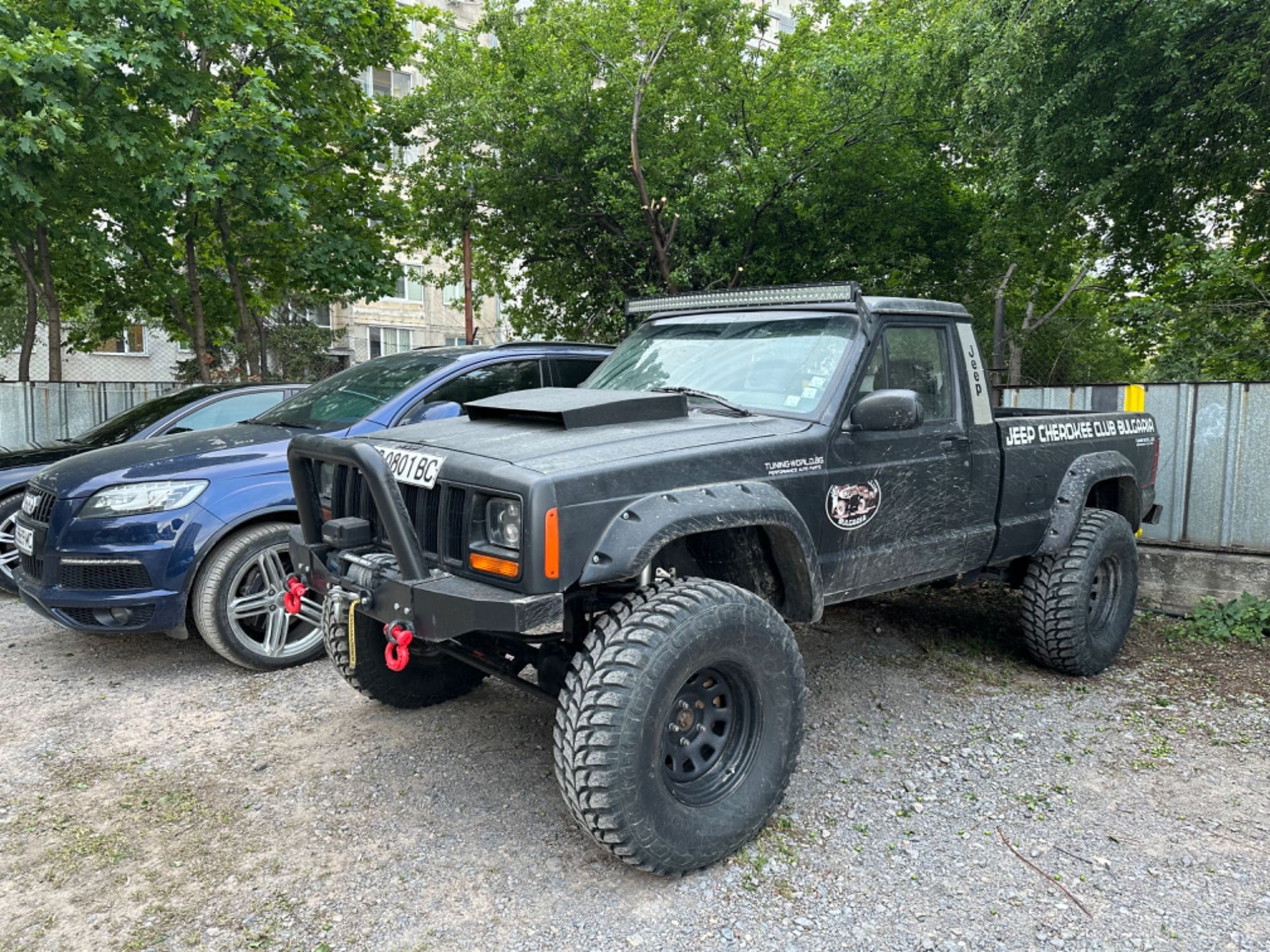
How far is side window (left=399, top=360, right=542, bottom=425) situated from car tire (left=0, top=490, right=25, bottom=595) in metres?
3.18

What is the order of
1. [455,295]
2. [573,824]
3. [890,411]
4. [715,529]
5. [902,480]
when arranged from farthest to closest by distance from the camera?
[455,295] → [902,480] → [890,411] → [573,824] → [715,529]

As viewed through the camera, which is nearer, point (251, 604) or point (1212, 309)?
point (251, 604)

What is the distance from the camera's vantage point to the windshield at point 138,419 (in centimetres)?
684

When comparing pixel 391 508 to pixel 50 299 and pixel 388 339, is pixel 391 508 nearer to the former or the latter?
pixel 50 299

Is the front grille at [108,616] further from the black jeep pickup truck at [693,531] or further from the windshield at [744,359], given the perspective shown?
the windshield at [744,359]

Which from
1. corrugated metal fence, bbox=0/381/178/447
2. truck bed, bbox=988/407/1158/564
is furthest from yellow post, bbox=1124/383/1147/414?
corrugated metal fence, bbox=0/381/178/447

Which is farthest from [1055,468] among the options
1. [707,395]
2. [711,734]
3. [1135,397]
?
[711,734]

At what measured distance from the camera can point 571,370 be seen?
20.6 feet

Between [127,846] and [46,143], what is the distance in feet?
26.5

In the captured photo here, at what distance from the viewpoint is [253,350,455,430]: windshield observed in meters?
5.55

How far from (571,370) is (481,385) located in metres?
0.72

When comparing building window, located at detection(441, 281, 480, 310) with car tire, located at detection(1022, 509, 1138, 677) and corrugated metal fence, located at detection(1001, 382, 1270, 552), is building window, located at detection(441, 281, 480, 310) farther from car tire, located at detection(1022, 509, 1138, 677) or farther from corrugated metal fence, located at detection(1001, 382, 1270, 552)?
car tire, located at detection(1022, 509, 1138, 677)

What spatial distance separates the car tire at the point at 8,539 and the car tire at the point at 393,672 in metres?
3.53

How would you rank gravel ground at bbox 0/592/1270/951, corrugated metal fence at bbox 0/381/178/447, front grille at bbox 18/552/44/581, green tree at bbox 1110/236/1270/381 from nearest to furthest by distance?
gravel ground at bbox 0/592/1270/951 → front grille at bbox 18/552/44/581 → green tree at bbox 1110/236/1270/381 → corrugated metal fence at bbox 0/381/178/447
